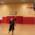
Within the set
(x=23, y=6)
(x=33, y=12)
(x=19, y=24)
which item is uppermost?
(x=23, y=6)

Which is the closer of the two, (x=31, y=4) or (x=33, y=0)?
(x=33, y=0)

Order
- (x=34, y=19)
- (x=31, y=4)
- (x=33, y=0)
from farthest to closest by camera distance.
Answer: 1. (x=31, y=4)
2. (x=33, y=0)
3. (x=34, y=19)

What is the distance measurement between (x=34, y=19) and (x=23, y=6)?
7.11 feet

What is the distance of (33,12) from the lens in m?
6.39

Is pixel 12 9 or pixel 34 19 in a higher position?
pixel 12 9

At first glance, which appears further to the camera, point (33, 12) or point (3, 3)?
point (3, 3)

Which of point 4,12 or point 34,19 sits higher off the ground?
point 4,12

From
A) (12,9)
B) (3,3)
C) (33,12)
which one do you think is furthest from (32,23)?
(3,3)

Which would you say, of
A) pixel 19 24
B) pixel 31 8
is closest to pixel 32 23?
pixel 19 24

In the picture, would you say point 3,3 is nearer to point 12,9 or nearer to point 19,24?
point 12,9

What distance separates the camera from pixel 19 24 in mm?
5312

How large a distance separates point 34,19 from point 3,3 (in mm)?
3162

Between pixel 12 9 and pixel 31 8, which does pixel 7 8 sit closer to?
pixel 12 9

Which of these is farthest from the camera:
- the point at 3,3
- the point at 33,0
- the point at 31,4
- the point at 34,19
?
the point at 3,3
